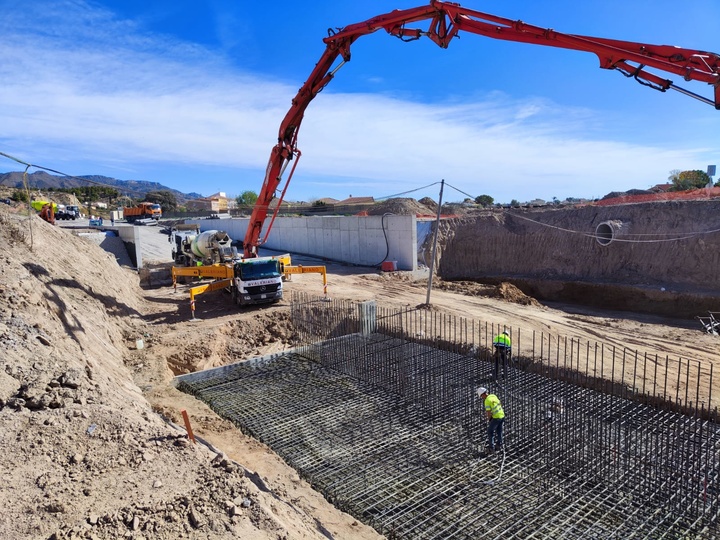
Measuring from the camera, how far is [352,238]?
26.0 m

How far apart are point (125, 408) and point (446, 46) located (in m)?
9.90

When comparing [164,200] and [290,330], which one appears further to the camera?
[164,200]

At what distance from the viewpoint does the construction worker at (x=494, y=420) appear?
279 inches

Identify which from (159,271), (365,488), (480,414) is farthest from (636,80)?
(159,271)

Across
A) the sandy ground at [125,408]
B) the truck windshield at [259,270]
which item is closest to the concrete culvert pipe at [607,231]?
the sandy ground at [125,408]

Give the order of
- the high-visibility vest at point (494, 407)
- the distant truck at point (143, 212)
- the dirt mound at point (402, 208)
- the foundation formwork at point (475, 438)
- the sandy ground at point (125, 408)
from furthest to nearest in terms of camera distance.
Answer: the distant truck at point (143, 212), the dirt mound at point (402, 208), the high-visibility vest at point (494, 407), the foundation formwork at point (475, 438), the sandy ground at point (125, 408)

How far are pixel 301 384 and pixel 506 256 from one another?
17.8 m

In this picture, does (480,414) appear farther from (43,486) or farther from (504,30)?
(504,30)

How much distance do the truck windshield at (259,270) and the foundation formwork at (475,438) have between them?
10.6ft

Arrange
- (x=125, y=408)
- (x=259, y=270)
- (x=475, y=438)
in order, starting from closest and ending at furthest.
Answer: (x=125, y=408)
(x=475, y=438)
(x=259, y=270)

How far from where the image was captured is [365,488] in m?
6.57

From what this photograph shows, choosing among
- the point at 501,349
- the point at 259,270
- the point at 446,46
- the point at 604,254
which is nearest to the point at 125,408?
the point at 501,349

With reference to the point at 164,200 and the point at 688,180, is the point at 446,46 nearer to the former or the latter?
the point at 688,180

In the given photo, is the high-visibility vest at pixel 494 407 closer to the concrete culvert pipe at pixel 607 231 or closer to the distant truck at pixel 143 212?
the concrete culvert pipe at pixel 607 231
